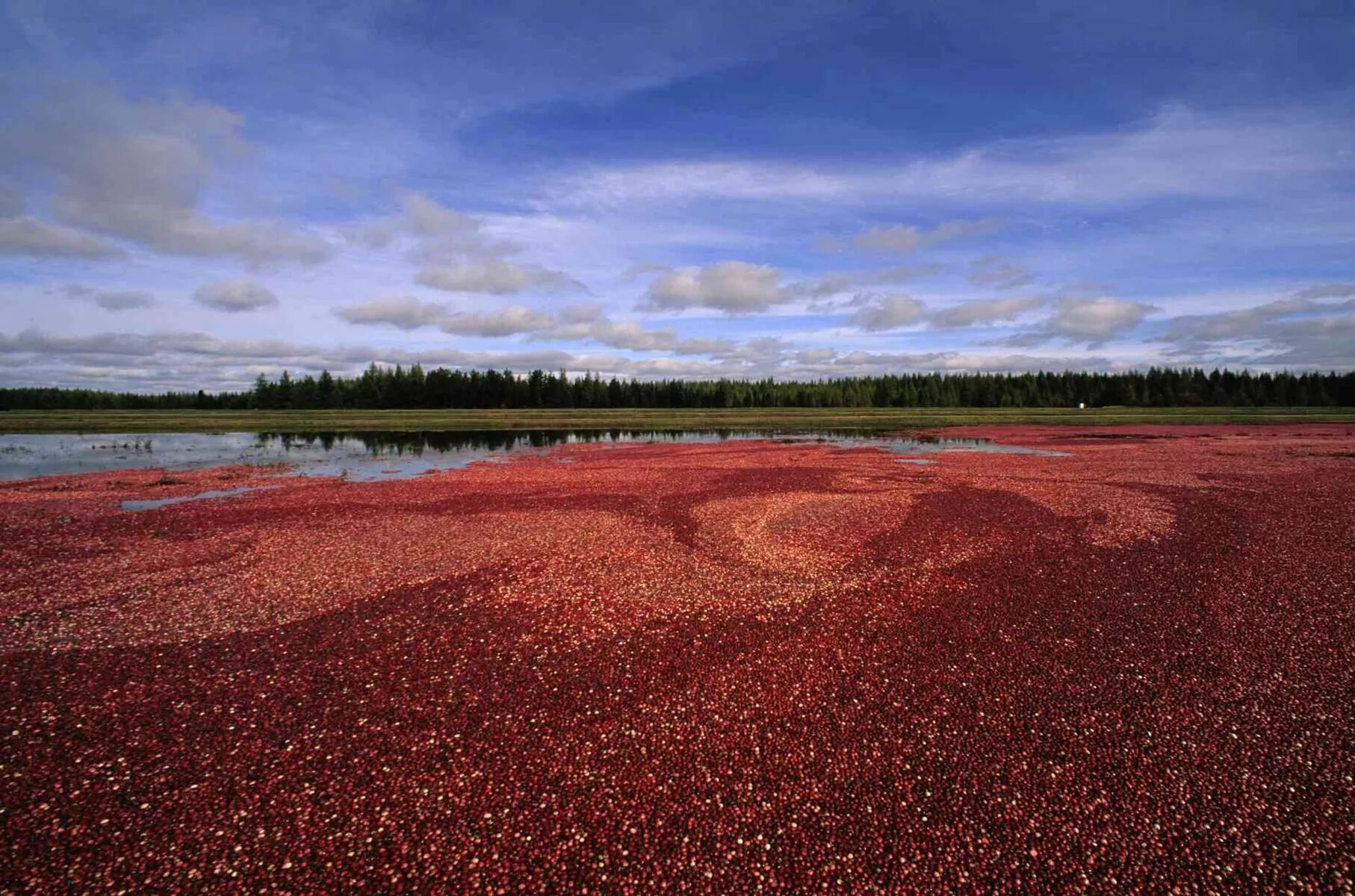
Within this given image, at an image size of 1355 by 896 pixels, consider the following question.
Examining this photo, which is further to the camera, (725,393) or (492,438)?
(725,393)

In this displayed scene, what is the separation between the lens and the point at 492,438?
6569 cm

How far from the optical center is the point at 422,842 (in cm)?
555

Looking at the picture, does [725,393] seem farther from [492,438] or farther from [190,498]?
[190,498]

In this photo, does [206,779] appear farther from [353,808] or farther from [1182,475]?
[1182,475]

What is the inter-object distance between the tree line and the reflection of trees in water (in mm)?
79227

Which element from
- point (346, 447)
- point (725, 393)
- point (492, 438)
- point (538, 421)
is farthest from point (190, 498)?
point (725, 393)

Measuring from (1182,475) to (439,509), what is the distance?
3351cm

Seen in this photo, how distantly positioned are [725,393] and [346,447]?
134509 mm

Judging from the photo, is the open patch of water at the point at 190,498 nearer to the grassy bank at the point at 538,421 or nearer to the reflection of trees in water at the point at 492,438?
the reflection of trees in water at the point at 492,438

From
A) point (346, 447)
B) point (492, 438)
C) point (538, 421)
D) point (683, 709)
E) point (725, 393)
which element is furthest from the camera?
point (725, 393)

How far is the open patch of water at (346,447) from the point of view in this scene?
123ft

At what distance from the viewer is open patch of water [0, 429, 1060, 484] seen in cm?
3759

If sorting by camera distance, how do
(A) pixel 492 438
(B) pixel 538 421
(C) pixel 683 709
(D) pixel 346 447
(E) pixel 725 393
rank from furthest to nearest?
(E) pixel 725 393, (B) pixel 538 421, (A) pixel 492 438, (D) pixel 346 447, (C) pixel 683 709

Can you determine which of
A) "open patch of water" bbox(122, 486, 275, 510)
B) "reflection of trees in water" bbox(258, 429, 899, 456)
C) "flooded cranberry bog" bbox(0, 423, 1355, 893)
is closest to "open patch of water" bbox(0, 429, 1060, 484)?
"reflection of trees in water" bbox(258, 429, 899, 456)
